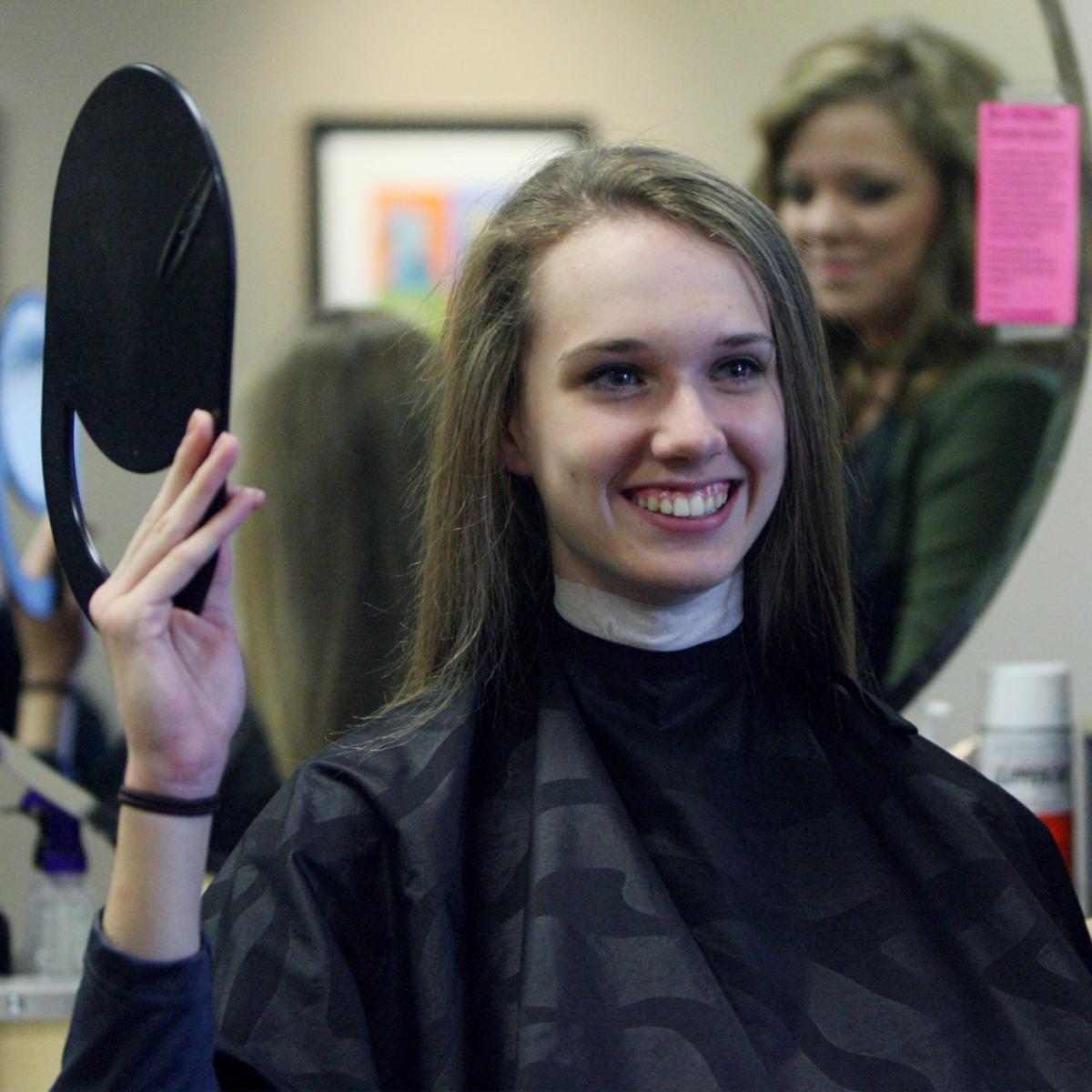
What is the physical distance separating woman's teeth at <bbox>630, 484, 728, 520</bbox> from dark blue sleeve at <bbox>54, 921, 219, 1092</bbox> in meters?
0.48

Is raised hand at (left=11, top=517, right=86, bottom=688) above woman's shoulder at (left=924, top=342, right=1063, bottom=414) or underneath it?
underneath

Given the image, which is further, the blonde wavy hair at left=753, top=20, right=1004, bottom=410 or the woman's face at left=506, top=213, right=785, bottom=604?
the blonde wavy hair at left=753, top=20, right=1004, bottom=410

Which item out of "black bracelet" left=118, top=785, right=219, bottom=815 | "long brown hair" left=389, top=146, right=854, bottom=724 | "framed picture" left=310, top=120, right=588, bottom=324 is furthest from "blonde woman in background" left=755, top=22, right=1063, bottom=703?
"black bracelet" left=118, top=785, right=219, bottom=815

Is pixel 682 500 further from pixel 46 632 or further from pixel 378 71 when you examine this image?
pixel 46 632

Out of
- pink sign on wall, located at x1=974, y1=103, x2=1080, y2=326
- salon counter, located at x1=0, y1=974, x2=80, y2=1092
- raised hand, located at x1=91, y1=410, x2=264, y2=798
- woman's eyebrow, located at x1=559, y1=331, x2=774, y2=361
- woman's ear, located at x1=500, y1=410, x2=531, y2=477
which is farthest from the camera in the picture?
pink sign on wall, located at x1=974, y1=103, x2=1080, y2=326

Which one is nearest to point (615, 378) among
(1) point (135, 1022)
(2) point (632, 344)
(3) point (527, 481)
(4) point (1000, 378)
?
(2) point (632, 344)

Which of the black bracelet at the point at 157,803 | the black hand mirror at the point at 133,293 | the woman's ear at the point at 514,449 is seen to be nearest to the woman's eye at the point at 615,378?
the woman's ear at the point at 514,449

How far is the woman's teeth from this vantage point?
3.77ft

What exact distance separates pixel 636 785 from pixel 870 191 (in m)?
0.92

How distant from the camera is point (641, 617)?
1235mm

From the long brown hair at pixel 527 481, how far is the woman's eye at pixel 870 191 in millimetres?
616

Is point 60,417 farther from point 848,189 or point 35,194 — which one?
point 848,189

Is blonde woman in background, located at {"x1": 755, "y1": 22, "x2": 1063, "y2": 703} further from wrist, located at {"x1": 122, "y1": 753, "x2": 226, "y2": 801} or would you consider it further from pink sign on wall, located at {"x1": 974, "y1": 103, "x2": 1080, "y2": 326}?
wrist, located at {"x1": 122, "y1": 753, "x2": 226, "y2": 801}

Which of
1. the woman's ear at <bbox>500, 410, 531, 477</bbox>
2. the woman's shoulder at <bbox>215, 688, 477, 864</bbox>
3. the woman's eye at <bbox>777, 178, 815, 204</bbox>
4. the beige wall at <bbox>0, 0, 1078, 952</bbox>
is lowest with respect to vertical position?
the woman's shoulder at <bbox>215, 688, 477, 864</bbox>
